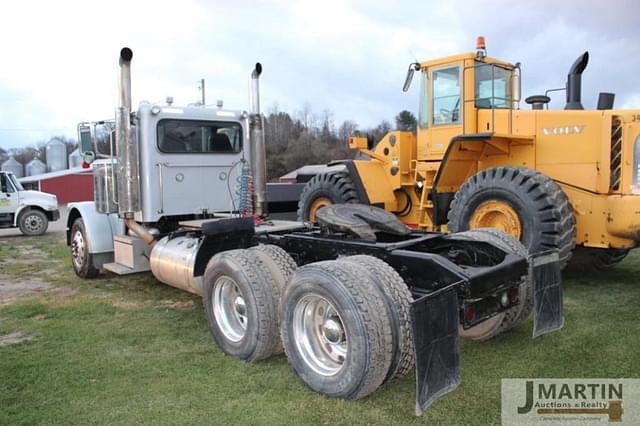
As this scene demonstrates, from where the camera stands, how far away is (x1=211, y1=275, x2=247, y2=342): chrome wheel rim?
5.03 m

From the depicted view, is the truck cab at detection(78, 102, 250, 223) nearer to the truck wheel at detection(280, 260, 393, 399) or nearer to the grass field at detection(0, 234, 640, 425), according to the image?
the grass field at detection(0, 234, 640, 425)

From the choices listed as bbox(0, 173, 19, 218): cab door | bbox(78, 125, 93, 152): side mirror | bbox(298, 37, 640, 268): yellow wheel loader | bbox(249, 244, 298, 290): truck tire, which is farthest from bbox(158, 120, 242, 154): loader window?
bbox(0, 173, 19, 218): cab door

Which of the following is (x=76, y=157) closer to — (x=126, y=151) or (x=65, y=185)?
(x=65, y=185)

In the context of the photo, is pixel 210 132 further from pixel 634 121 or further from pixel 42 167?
pixel 42 167

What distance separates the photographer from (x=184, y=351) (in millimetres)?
5078

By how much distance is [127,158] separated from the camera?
7051 millimetres

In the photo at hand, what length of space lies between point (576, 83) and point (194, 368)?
22.3ft

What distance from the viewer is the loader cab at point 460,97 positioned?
28.3ft

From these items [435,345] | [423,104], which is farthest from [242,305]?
[423,104]

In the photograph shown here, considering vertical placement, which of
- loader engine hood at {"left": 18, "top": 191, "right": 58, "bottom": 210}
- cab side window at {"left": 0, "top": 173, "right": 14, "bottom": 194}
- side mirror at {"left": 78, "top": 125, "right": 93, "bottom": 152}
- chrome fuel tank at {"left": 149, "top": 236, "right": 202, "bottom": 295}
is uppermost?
side mirror at {"left": 78, "top": 125, "right": 93, "bottom": 152}

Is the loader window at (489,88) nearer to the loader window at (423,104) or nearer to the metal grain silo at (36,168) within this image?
the loader window at (423,104)

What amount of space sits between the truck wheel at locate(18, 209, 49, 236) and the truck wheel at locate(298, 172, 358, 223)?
34.7 ft

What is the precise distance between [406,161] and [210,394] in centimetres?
655

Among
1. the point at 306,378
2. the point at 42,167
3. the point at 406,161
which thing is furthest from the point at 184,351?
the point at 42,167
